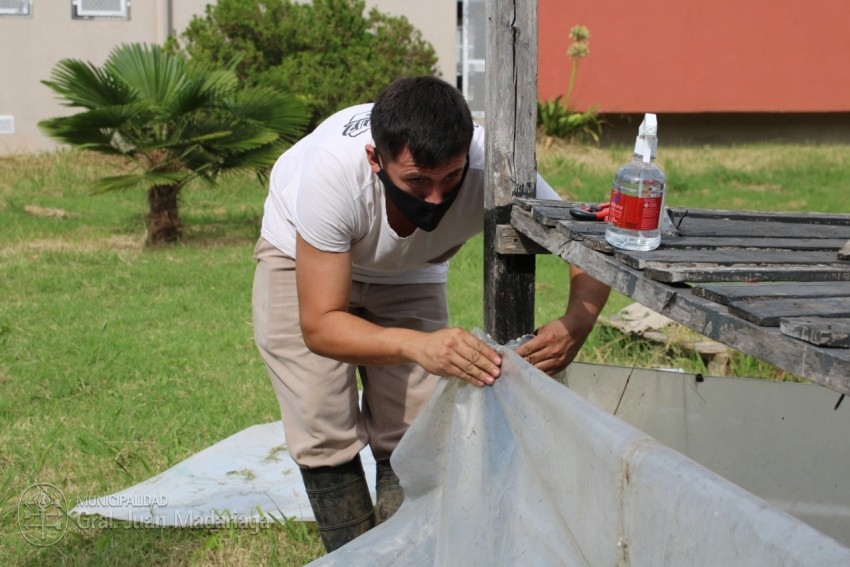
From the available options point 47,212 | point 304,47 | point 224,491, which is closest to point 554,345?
point 224,491

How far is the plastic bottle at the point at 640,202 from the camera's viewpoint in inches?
94.0

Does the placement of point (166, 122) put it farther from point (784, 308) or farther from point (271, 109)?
point (784, 308)

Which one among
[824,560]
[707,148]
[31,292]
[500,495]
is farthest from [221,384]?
[707,148]

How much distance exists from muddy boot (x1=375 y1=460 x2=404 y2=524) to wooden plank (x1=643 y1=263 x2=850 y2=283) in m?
1.50

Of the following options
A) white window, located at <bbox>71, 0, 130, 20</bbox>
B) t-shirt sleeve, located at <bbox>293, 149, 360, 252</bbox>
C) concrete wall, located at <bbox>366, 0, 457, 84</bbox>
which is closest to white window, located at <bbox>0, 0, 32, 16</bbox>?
white window, located at <bbox>71, 0, 130, 20</bbox>

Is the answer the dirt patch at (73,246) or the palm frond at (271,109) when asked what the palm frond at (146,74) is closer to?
the palm frond at (271,109)

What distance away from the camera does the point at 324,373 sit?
322 cm

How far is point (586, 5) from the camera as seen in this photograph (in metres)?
13.6

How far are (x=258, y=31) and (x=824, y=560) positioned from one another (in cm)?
1114

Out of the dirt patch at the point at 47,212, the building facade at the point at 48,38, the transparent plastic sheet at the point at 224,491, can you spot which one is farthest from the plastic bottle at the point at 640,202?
the building facade at the point at 48,38

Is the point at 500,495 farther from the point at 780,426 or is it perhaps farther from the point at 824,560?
the point at 780,426

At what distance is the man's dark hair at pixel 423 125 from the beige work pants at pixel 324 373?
71 cm

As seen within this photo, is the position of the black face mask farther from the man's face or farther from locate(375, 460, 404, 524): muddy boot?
locate(375, 460, 404, 524): muddy boot
